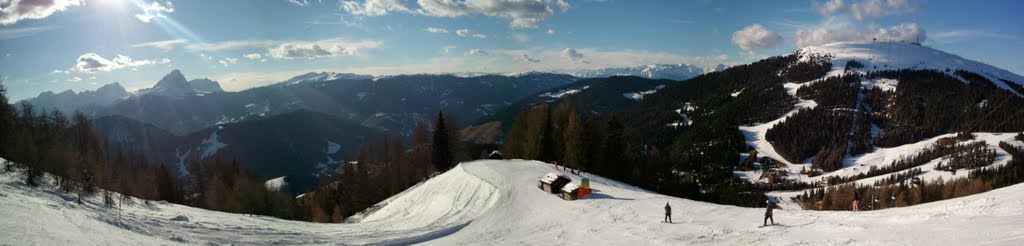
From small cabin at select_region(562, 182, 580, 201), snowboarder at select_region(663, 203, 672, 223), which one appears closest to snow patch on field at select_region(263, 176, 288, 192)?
small cabin at select_region(562, 182, 580, 201)

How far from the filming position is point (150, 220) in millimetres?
33125

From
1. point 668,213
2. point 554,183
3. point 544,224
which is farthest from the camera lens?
point 554,183

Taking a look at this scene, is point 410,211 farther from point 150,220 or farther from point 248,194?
point 248,194

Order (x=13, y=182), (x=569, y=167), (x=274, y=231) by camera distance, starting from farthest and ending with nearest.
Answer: (x=569, y=167) → (x=13, y=182) → (x=274, y=231)

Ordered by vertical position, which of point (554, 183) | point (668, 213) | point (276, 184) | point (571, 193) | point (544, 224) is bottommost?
point (276, 184)

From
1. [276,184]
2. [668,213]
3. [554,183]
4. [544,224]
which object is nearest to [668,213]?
[668,213]

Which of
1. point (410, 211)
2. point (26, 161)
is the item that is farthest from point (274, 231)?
point (26, 161)

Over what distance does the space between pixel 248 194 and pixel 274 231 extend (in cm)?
4127

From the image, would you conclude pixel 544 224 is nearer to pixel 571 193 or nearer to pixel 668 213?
pixel 571 193

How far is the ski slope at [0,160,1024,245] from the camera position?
24.1m

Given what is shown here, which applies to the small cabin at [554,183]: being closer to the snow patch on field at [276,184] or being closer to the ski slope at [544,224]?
the ski slope at [544,224]

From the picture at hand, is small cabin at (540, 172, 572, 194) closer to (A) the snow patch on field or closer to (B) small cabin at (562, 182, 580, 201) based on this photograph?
(B) small cabin at (562, 182, 580, 201)

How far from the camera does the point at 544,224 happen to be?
3797 centimetres

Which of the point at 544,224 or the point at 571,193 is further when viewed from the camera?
the point at 571,193
